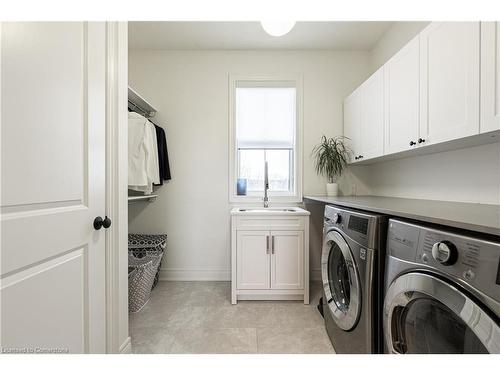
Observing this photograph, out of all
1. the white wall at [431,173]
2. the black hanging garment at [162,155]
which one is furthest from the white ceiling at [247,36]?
the black hanging garment at [162,155]

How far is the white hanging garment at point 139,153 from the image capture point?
2.04 metres

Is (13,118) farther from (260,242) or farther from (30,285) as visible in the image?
(260,242)

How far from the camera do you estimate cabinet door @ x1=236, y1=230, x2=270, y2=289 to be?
207cm

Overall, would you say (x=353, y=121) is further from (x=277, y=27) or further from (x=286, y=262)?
(x=286, y=262)

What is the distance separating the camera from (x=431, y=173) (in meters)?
1.75

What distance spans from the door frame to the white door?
0.06 metres

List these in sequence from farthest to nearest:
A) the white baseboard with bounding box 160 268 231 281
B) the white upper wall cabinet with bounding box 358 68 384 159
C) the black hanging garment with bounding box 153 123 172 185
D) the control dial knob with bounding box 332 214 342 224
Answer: the white baseboard with bounding box 160 268 231 281 → the black hanging garment with bounding box 153 123 172 185 → the white upper wall cabinet with bounding box 358 68 384 159 → the control dial knob with bounding box 332 214 342 224

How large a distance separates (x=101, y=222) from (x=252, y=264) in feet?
4.38

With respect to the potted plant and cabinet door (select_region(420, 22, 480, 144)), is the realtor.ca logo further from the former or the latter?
the potted plant

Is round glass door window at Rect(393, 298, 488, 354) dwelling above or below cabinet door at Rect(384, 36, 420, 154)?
below

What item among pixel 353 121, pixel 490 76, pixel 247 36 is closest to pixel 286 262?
pixel 353 121

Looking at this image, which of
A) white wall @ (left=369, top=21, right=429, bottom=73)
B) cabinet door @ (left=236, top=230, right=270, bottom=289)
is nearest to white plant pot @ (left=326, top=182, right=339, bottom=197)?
cabinet door @ (left=236, top=230, right=270, bottom=289)

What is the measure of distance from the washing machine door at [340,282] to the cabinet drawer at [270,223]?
0.48 m
